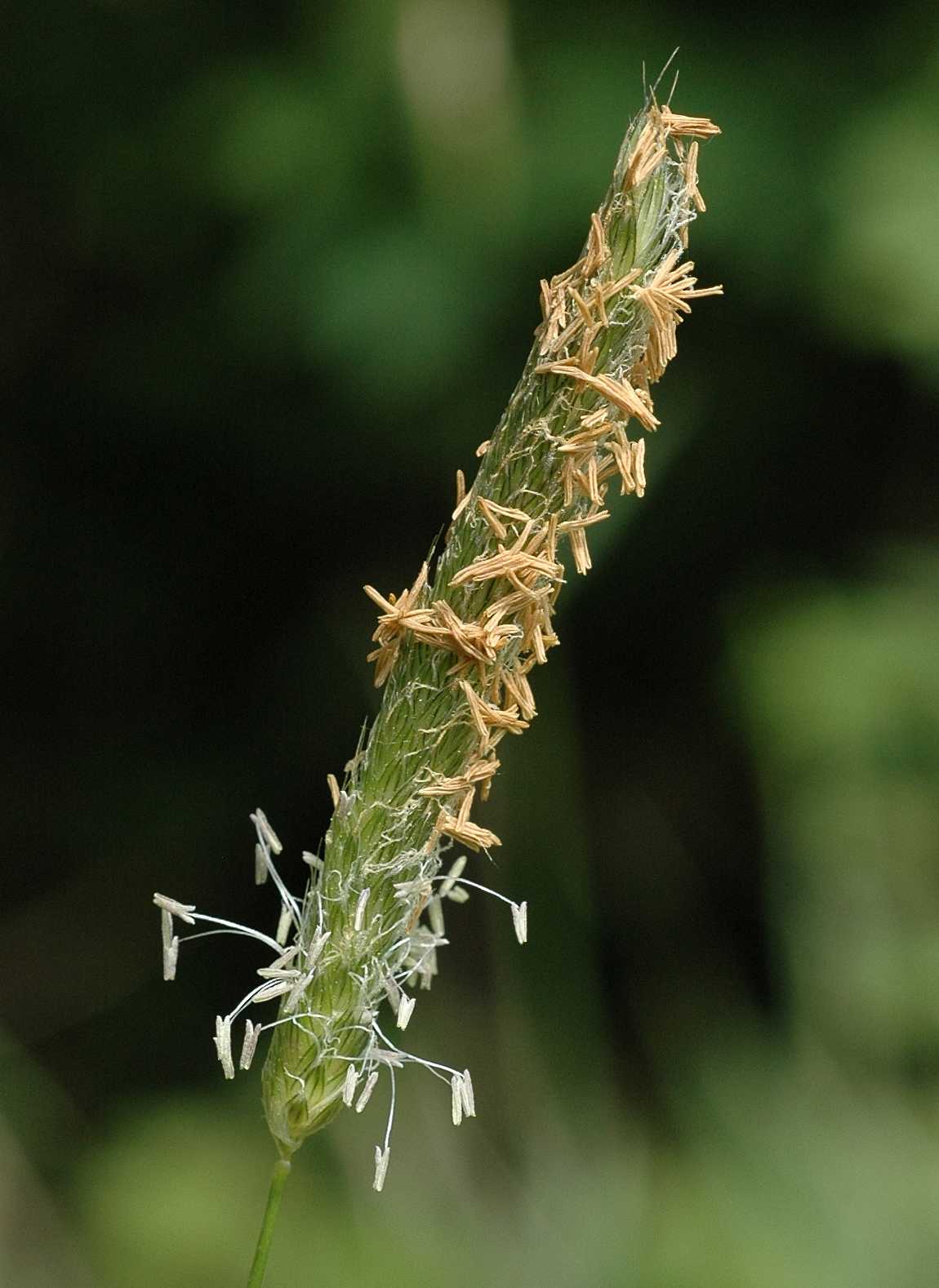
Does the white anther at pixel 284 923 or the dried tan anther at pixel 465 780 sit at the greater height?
the dried tan anther at pixel 465 780

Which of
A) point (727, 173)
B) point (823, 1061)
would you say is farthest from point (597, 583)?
point (823, 1061)

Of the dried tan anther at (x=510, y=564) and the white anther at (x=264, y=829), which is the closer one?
the dried tan anther at (x=510, y=564)

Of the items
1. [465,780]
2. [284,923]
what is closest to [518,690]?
[465,780]

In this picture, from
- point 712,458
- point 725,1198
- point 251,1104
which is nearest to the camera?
point 725,1198

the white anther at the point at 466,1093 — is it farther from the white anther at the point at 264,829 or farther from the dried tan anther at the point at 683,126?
the dried tan anther at the point at 683,126

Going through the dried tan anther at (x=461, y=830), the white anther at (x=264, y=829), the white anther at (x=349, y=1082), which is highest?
the dried tan anther at (x=461, y=830)

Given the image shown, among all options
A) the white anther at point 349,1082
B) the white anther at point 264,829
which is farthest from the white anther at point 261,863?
the white anther at point 349,1082

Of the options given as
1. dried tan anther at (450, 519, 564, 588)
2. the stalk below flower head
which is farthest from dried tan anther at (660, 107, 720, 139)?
dried tan anther at (450, 519, 564, 588)

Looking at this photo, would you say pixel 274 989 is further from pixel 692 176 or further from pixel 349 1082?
pixel 692 176

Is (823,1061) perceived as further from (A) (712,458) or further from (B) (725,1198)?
(A) (712,458)
